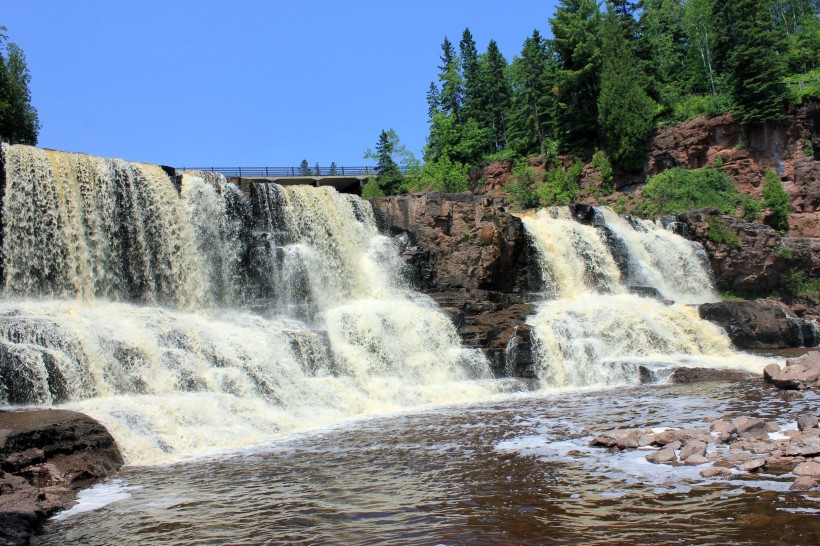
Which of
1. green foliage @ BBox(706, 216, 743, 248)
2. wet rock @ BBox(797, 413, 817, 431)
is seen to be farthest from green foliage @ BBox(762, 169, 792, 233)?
wet rock @ BBox(797, 413, 817, 431)

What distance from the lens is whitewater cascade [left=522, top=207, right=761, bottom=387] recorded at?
21.7 metres

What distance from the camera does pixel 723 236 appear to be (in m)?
32.7

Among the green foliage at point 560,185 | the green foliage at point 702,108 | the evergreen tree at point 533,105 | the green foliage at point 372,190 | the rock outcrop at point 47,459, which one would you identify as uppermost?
the evergreen tree at point 533,105

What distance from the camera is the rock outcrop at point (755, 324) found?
2516 centimetres

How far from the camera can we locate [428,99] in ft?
239

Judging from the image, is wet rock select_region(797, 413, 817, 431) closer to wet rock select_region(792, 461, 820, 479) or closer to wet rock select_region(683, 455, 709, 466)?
wet rock select_region(683, 455, 709, 466)

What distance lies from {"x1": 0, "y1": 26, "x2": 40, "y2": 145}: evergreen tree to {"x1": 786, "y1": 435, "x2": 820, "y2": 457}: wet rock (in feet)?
120

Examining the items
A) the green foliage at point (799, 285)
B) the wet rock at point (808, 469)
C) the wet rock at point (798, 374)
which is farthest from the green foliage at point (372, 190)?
the wet rock at point (808, 469)

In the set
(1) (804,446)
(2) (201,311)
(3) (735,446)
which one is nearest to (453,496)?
(3) (735,446)

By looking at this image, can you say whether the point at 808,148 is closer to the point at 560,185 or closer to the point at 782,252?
the point at 782,252

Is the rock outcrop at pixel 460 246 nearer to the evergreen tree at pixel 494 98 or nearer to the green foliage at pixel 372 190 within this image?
the green foliage at pixel 372 190

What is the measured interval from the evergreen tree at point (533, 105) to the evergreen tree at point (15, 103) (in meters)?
35.0

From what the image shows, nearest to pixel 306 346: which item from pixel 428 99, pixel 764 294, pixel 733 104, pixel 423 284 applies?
pixel 423 284

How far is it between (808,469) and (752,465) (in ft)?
2.20
